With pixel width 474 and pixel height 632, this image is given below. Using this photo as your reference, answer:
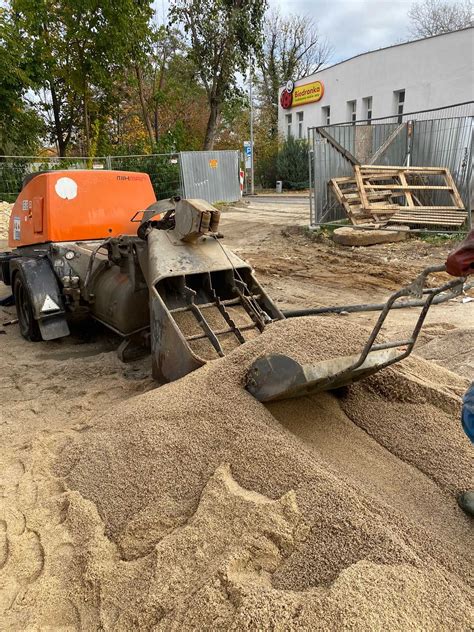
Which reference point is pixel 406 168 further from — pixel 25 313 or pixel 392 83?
pixel 392 83

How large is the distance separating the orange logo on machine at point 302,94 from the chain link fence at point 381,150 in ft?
54.2

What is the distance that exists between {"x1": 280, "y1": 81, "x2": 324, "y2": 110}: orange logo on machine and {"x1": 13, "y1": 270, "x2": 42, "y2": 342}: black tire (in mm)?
24786

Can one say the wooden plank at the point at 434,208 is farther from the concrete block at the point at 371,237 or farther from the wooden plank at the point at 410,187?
the concrete block at the point at 371,237

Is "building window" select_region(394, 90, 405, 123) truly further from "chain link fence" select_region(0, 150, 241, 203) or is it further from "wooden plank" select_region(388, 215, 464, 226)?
"wooden plank" select_region(388, 215, 464, 226)

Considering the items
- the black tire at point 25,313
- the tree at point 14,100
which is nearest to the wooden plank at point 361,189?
the black tire at point 25,313

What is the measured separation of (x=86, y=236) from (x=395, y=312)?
349cm

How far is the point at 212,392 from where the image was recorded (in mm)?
2709

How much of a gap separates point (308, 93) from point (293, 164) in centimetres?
423

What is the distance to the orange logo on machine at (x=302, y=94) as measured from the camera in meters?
26.8

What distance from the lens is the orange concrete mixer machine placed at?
8.61 ft

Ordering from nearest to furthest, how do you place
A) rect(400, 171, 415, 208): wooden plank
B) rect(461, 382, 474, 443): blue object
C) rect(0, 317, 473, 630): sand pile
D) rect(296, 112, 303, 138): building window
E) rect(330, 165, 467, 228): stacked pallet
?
1. rect(0, 317, 473, 630): sand pile
2. rect(461, 382, 474, 443): blue object
3. rect(330, 165, 467, 228): stacked pallet
4. rect(400, 171, 415, 208): wooden plank
5. rect(296, 112, 303, 138): building window

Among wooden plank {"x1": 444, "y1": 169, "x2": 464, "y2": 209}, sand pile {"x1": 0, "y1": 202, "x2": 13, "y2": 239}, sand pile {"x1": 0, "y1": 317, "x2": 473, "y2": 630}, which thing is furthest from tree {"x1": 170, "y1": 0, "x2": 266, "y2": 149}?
sand pile {"x1": 0, "y1": 317, "x2": 473, "y2": 630}

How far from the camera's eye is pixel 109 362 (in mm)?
4449

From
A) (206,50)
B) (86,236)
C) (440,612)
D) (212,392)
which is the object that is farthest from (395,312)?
(206,50)
